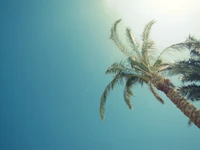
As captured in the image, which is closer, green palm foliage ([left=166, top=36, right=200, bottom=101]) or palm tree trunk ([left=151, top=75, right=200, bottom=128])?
palm tree trunk ([left=151, top=75, right=200, bottom=128])

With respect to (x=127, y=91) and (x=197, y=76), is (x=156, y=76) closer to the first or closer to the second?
(x=197, y=76)

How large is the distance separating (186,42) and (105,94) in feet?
19.5

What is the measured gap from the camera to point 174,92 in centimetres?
1296

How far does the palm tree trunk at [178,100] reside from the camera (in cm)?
1133

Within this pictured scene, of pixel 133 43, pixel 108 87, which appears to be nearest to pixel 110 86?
pixel 108 87

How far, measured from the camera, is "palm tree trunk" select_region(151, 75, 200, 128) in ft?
37.2

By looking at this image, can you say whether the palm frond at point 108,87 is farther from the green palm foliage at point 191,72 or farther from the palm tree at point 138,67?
the green palm foliage at point 191,72

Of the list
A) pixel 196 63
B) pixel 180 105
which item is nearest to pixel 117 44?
pixel 196 63

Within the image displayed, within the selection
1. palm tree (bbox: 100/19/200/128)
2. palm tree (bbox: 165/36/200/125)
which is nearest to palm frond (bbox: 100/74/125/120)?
palm tree (bbox: 100/19/200/128)

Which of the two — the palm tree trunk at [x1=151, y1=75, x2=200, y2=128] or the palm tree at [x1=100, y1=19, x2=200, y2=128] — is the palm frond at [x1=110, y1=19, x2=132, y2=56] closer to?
the palm tree at [x1=100, y1=19, x2=200, y2=128]

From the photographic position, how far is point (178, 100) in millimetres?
12461

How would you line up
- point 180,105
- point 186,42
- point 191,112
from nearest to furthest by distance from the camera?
1. point 191,112
2. point 180,105
3. point 186,42

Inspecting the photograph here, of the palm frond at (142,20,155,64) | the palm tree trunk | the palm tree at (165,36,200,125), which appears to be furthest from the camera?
the palm frond at (142,20,155,64)

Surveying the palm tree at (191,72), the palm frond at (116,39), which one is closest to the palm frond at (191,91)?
the palm tree at (191,72)
